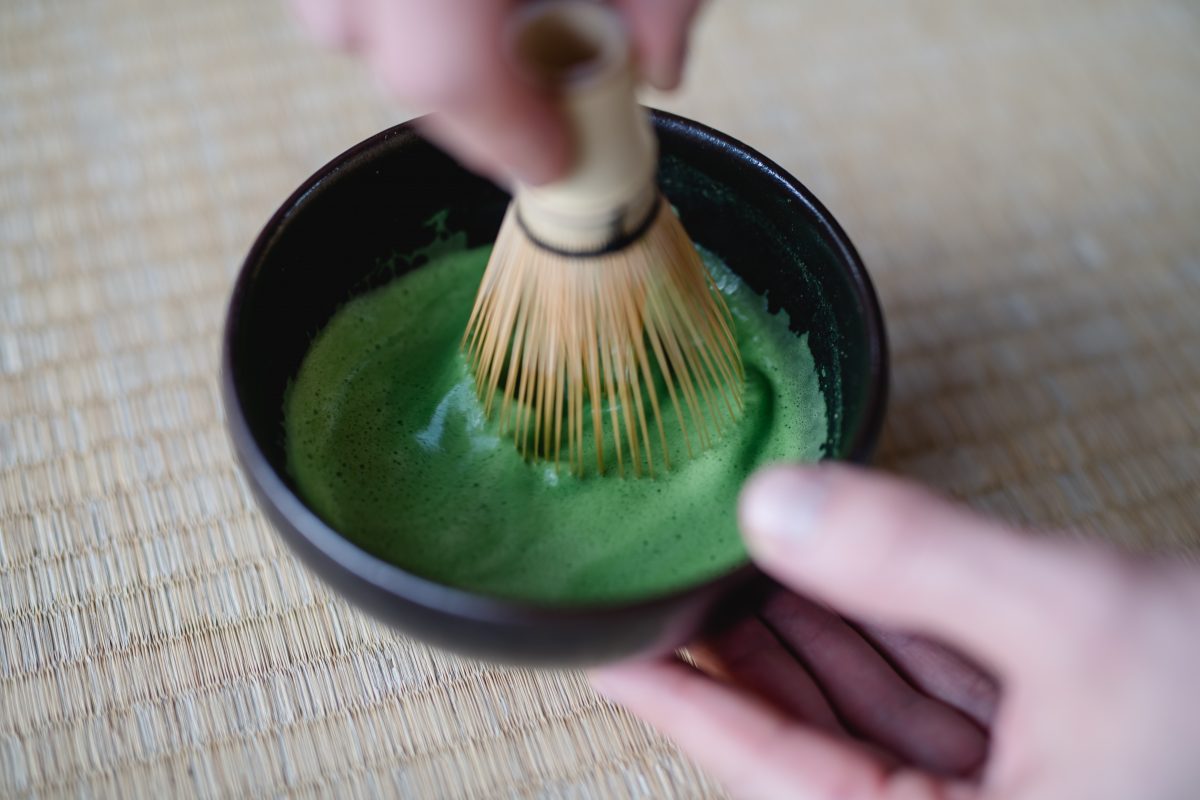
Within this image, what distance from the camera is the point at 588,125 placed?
0.44 metres

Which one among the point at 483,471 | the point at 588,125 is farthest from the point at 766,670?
the point at 588,125

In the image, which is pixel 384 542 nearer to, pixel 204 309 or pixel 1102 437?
pixel 204 309

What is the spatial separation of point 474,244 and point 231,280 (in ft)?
0.67

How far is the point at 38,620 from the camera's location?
625 millimetres

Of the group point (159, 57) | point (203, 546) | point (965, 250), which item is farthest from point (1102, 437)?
point (159, 57)

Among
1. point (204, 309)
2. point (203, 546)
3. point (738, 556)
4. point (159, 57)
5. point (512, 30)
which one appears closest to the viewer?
point (512, 30)

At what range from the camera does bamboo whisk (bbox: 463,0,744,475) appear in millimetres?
443

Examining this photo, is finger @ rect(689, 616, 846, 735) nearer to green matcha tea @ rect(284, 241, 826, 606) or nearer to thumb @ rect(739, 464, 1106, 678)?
green matcha tea @ rect(284, 241, 826, 606)

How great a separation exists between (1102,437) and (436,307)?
17.8 inches

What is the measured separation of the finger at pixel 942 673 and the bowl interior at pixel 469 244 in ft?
0.43

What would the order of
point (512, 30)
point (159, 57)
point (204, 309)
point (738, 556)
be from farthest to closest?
point (159, 57), point (204, 309), point (738, 556), point (512, 30)

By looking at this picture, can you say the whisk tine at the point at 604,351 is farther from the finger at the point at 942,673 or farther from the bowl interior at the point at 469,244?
the finger at the point at 942,673

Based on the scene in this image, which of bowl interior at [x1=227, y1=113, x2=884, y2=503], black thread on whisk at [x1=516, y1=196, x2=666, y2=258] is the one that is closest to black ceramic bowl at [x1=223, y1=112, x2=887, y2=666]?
bowl interior at [x1=227, y1=113, x2=884, y2=503]

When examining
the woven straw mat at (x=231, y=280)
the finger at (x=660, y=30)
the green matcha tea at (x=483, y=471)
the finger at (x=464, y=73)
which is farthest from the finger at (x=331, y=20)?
the woven straw mat at (x=231, y=280)
